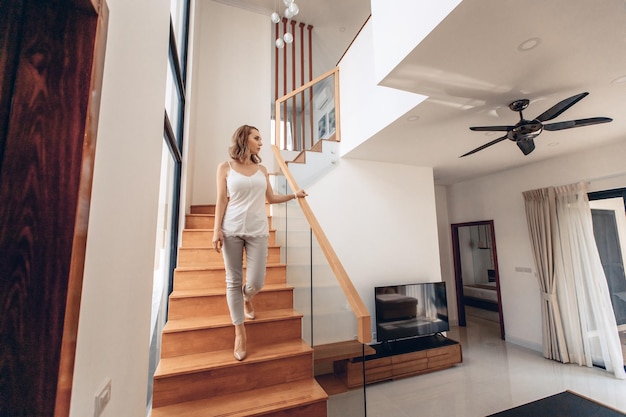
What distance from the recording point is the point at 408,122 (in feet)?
9.46

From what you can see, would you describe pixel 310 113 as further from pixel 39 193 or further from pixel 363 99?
pixel 39 193

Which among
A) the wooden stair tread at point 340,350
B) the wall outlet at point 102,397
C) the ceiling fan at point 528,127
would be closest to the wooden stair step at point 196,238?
the wooden stair tread at point 340,350

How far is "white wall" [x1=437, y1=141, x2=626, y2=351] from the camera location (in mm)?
3674

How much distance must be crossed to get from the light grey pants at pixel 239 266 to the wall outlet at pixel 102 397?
2.79 ft

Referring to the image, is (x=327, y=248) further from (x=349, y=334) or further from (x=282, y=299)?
(x=282, y=299)

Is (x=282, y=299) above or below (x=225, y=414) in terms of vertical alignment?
above

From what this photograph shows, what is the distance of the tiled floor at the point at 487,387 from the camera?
2789 millimetres

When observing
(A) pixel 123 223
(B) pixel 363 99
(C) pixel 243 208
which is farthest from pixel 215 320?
(B) pixel 363 99

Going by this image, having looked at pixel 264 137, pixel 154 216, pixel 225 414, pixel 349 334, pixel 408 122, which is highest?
pixel 264 137

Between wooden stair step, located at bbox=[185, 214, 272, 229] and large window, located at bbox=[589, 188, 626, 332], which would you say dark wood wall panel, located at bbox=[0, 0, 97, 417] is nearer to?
wooden stair step, located at bbox=[185, 214, 272, 229]

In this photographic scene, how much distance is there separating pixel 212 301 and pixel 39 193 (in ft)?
5.54

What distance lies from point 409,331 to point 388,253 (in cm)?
114

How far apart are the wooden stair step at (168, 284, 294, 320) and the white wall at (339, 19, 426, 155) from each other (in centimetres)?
214

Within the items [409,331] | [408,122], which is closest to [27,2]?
[408,122]
